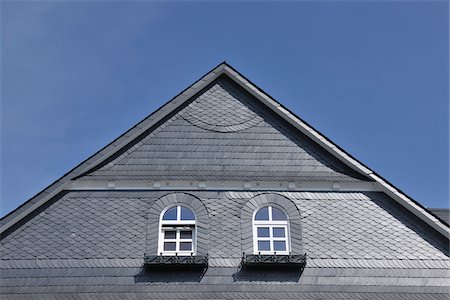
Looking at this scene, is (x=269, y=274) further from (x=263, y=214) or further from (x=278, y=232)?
(x=263, y=214)

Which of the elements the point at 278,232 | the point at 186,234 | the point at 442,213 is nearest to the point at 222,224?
the point at 186,234

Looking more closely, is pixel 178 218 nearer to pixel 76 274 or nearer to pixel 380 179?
pixel 76 274

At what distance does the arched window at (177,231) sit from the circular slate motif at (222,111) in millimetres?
3444

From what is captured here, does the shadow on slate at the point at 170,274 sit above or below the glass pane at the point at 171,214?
below

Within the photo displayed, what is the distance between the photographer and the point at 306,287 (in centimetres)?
1753

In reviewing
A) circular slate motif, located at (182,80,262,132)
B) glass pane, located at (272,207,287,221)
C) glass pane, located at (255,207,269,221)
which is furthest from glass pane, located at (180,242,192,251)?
circular slate motif, located at (182,80,262,132)

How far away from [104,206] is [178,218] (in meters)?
2.17

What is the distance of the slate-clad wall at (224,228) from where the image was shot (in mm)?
18188

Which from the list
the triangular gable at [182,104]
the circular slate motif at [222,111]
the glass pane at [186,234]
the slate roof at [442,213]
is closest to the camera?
the glass pane at [186,234]

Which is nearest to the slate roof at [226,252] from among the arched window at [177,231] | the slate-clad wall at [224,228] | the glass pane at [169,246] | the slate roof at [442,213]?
the slate-clad wall at [224,228]

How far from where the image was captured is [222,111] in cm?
2178

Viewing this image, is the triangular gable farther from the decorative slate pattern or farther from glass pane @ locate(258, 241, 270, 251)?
glass pane @ locate(258, 241, 270, 251)

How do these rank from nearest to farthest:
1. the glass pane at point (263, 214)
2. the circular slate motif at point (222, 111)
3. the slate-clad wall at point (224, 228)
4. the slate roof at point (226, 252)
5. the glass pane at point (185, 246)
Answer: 1. the slate roof at point (226, 252)
2. the slate-clad wall at point (224, 228)
3. the glass pane at point (185, 246)
4. the glass pane at point (263, 214)
5. the circular slate motif at point (222, 111)

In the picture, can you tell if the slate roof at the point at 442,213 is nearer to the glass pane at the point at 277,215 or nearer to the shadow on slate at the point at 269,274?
the glass pane at the point at 277,215
